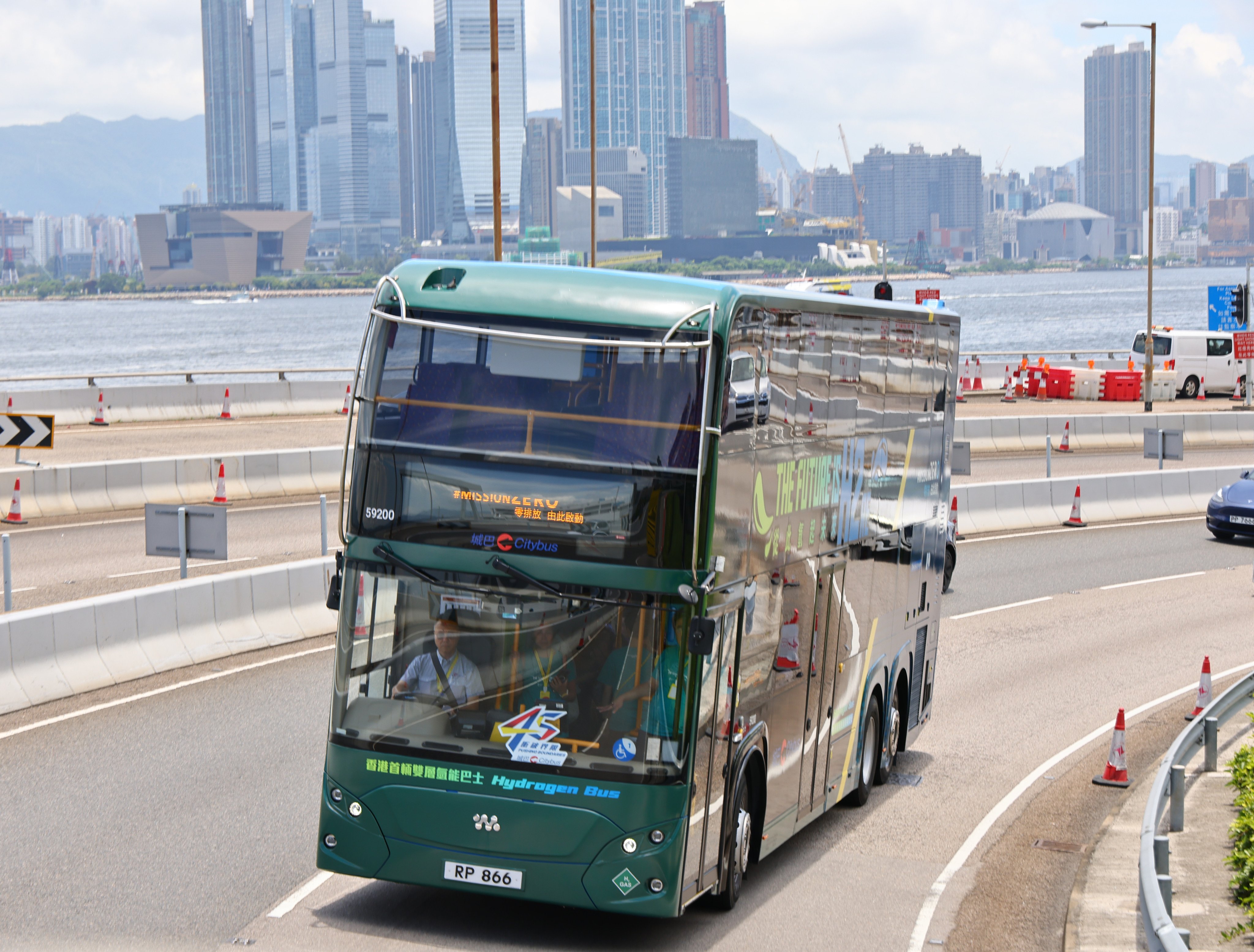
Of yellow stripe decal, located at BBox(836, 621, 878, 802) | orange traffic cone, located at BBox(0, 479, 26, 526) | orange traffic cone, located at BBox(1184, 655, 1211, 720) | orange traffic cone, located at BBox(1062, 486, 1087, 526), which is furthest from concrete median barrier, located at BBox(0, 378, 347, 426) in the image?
yellow stripe decal, located at BBox(836, 621, 878, 802)

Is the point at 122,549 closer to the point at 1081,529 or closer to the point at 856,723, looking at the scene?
the point at 856,723

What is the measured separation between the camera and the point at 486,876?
836 centimetres

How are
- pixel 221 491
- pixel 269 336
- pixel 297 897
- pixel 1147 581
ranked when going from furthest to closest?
pixel 269 336 < pixel 221 491 < pixel 1147 581 < pixel 297 897

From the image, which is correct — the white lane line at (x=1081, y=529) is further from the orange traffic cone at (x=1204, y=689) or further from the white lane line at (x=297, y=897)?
the white lane line at (x=297, y=897)

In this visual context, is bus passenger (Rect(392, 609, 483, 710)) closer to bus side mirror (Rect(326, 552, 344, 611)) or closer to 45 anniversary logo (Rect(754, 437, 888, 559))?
bus side mirror (Rect(326, 552, 344, 611))

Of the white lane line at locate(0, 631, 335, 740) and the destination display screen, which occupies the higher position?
the destination display screen

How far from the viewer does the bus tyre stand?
39.6 feet

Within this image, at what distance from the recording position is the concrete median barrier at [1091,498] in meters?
28.5

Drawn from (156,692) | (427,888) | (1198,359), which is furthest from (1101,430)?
(427,888)

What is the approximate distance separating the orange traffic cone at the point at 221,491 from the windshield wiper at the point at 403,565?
61.8 ft

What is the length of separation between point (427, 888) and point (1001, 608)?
1311cm

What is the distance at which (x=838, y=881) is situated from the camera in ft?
33.4

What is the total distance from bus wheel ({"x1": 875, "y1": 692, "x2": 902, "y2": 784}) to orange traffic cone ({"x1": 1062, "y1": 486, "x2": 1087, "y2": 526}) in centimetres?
1726

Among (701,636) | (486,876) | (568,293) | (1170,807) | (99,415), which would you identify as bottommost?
(1170,807)
